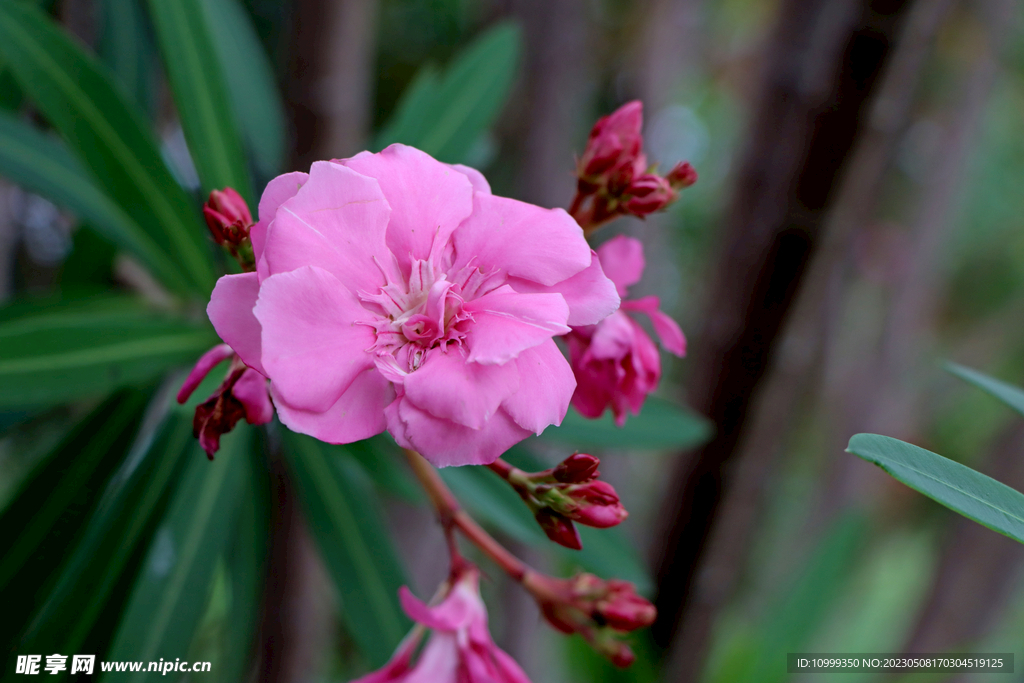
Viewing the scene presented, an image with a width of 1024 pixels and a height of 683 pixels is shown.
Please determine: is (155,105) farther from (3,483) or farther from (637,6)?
(637,6)

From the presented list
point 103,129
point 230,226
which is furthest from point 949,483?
point 103,129

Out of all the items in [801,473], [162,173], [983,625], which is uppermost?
[162,173]

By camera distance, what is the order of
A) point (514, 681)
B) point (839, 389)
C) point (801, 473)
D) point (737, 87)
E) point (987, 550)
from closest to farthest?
point (514, 681), point (987, 550), point (839, 389), point (737, 87), point (801, 473)

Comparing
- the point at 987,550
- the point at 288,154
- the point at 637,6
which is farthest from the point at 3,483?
the point at 987,550

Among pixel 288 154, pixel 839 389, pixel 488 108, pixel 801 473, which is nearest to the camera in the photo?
pixel 488 108

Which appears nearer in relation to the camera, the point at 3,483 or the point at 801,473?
the point at 3,483

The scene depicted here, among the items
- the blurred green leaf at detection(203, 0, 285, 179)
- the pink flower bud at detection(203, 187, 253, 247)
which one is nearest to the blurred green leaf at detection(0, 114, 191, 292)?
the blurred green leaf at detection(203, 0, 285, 179)

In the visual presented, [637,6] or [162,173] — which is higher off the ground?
[637,6]

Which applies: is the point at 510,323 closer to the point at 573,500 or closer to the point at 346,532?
the point at 573,500
